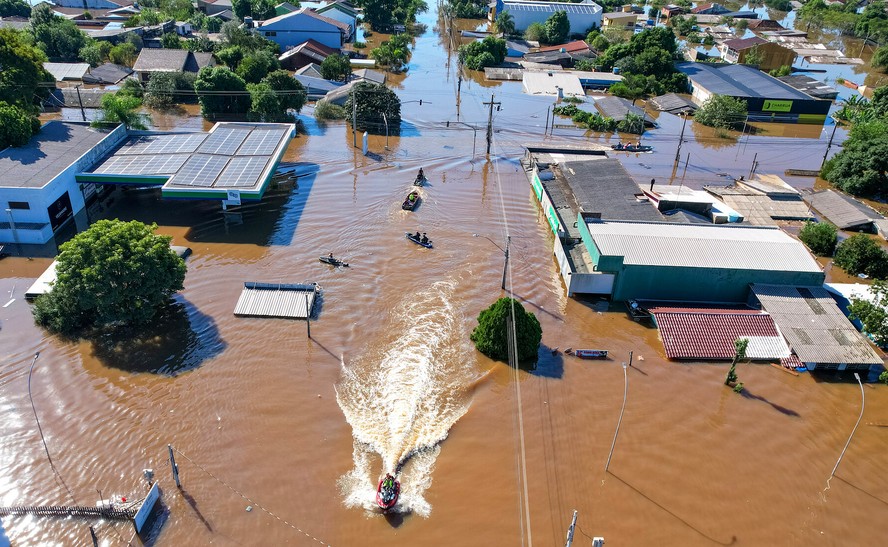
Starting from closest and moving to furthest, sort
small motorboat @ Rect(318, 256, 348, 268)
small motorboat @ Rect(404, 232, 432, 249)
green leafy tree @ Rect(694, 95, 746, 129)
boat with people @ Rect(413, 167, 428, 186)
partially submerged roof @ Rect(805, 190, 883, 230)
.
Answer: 1. small motorboat @ Rect(318, 256, 348, 268)
2. small motorboat @ Rect(404, 232, 432, 249)
3. partially submerged roof @ Rect(805, 190, 883, 230)
4. boat with people @ Rect(413, 167, 428, 186)
5. green leafy tree @ Rect(694, 95, 746, 129)

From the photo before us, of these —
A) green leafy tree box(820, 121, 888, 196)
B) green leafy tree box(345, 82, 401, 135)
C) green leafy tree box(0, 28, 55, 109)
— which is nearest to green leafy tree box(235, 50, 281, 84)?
green leafy tree box(345, 82, 401, 135)

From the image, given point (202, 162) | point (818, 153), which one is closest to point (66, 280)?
point (202, 162)

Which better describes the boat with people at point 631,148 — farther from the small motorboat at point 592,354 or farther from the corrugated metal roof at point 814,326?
the small motorboat at point 592,354

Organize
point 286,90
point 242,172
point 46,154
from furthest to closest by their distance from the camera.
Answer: point 286,90, point 242,172, point 46,154

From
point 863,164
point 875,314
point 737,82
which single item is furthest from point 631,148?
point 875,314

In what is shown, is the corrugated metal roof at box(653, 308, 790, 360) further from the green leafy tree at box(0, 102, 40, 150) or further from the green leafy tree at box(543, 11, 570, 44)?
the green leafy tree at box(543, 11, 570, 44)

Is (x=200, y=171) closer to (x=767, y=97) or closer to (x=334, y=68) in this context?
(x=334, y=68)
